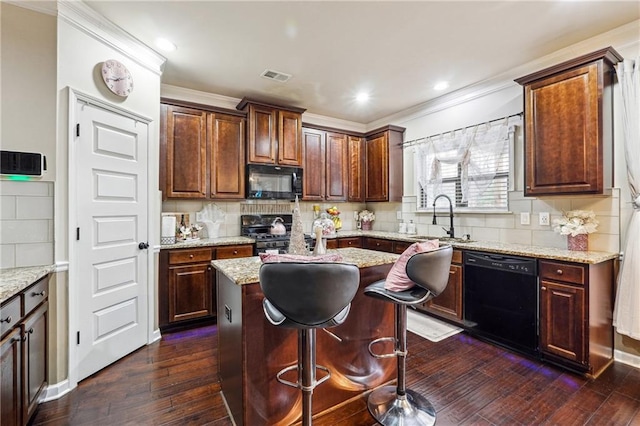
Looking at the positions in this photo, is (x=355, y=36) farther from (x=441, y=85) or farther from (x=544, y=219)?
(x=544, y=219)

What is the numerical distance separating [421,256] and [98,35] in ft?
9.56

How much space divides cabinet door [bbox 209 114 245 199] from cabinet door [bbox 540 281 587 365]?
3372 mm

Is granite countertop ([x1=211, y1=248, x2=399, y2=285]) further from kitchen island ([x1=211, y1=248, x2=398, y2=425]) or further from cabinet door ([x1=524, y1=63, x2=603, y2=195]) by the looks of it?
cabinet door ([x1=524, y1=63, x2=603, y2=195])

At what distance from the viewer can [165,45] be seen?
2641 mm

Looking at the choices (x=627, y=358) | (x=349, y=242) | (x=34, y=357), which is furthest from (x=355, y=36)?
(x=627, y=358)

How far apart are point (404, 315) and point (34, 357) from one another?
2.29m

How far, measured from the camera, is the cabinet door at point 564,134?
2365 millimetres

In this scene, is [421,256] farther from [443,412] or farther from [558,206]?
[558,206]

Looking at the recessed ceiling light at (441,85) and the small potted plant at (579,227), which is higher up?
the recessed ceiling light at (441,85)

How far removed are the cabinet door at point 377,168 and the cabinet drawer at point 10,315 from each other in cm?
404

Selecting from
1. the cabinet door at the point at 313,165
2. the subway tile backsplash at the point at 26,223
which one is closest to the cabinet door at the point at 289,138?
the cabinet door at the point at 313,165

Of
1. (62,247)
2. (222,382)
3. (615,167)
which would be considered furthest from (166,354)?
(615,167)

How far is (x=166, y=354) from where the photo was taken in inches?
104

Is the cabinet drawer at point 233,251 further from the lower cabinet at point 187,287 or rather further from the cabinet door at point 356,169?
the cabinet door at point 356,169
